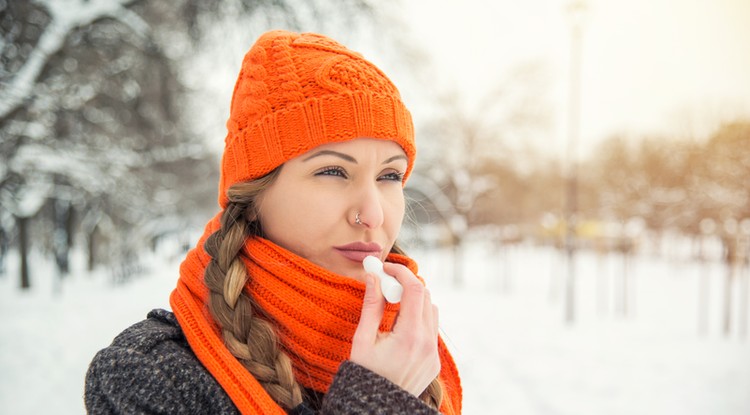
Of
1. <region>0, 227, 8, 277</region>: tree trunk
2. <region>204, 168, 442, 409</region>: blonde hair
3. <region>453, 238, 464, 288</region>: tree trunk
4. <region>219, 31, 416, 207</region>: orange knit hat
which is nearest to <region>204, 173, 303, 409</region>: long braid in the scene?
<region>204, 168, 442, 409</region>: blonde hair

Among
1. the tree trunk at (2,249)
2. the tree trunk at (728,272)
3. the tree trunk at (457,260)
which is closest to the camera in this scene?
the tree trunk at (728,272)

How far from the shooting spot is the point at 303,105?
1161mm

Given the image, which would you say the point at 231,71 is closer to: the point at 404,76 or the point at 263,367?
the point at 404,76

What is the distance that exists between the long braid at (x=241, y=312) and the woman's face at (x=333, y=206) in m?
0.09

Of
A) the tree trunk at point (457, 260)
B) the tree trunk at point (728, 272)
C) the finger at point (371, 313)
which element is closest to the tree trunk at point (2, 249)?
the tree trunk at point (457, 260)

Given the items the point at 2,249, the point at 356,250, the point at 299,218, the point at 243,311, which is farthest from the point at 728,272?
the point at 2,249

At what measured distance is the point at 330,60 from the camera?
121 cm

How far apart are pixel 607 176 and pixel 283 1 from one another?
813 inches

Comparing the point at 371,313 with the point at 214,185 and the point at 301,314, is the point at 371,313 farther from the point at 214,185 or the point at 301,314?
the point at 214,185

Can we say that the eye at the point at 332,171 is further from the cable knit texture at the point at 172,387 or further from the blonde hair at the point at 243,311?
the cable knit texture at the point at 172,387

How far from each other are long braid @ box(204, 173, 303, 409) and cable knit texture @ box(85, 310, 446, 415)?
7 cm

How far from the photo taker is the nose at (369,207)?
112cm

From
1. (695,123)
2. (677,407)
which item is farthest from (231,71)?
(695,123)

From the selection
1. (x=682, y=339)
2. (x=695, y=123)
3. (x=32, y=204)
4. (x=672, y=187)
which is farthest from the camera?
(x=672, y=187)
